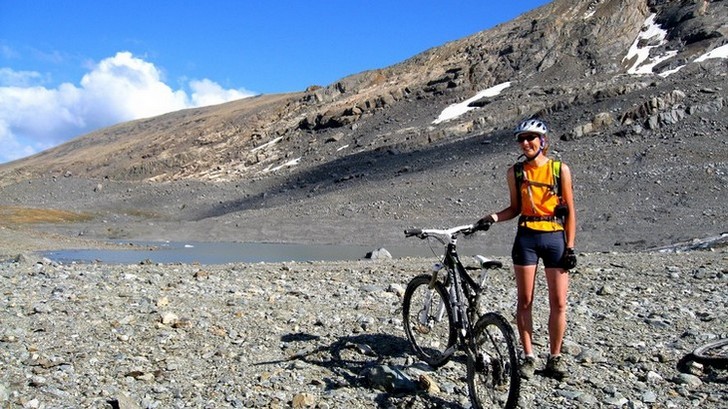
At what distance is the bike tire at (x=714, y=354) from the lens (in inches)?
238

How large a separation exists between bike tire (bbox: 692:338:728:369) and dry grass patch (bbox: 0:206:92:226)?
4236 centimetres

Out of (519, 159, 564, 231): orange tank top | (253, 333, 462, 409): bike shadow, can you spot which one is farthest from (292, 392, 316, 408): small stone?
(519, 159, 564, 231): orange tank top

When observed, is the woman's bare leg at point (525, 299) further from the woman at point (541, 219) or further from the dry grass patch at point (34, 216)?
the dry grass patch at point (34, 216)

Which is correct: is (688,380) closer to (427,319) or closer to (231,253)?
(427,319)

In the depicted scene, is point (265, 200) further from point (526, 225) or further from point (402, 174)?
point (526, 225)

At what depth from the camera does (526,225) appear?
5.66m

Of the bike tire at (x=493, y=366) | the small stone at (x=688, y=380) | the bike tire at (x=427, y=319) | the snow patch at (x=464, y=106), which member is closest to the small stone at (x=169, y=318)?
the bike tire at (x=427, y=319)

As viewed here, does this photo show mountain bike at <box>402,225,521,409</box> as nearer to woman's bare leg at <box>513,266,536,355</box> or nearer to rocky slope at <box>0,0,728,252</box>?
woman's bare leg at <box>513,266,536,355</box>

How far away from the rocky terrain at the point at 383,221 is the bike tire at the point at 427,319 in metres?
0.20

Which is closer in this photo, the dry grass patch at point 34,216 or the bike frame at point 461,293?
the bike frame at point 461,293

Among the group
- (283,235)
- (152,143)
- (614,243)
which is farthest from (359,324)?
(152,143)

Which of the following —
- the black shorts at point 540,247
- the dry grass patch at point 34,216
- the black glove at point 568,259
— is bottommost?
the black glove at point 568,259

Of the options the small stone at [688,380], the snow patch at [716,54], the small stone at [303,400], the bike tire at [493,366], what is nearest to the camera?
the bike tire at [493,366]

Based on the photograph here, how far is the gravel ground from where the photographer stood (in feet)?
17.7
